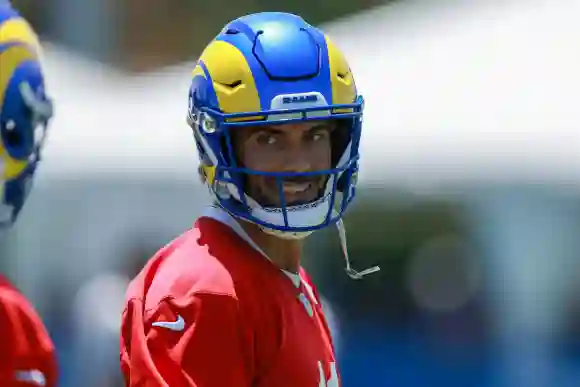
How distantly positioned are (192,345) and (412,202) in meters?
4.19

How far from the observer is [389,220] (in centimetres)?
577

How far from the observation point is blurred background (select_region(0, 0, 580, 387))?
5.32 meters

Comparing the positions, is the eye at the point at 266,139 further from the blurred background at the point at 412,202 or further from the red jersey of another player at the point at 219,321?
the blurred background at the point at 412,202

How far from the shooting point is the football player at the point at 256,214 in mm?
1508

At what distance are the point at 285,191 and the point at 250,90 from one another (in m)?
0.17

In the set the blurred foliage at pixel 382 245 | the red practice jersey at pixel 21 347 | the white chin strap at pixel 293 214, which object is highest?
the white chin strap at pixel 293 214

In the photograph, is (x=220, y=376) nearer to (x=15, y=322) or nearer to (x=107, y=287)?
(x=15, y=322)

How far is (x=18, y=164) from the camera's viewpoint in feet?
6.13

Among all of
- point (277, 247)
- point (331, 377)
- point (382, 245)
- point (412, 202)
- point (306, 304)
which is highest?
point (277, 247)

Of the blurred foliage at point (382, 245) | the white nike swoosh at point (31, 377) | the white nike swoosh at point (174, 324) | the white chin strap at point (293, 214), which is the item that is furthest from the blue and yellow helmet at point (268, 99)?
the blurred foliage at point (382, 245)

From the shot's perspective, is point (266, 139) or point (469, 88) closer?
point (266, 139)

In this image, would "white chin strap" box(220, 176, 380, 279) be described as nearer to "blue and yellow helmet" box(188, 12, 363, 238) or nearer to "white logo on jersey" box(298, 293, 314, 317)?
"blue and yellow helmet" box(188, 12, 363, 238)

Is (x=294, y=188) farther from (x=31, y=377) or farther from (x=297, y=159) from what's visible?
(x=31, y=377)

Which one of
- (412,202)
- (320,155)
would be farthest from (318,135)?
(412,202)
